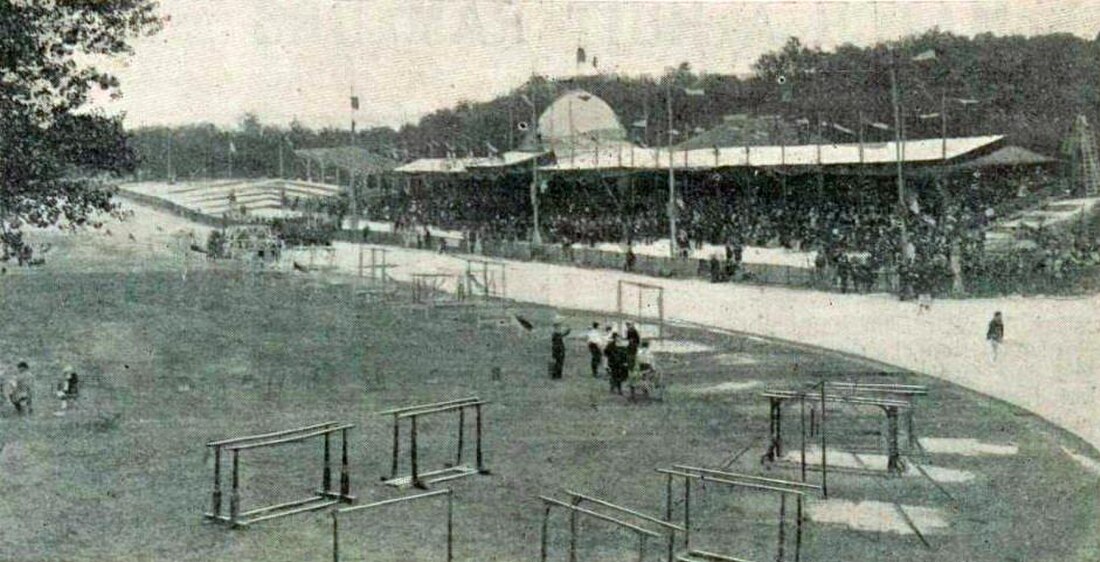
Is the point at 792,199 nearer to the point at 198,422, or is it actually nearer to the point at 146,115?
the point at 146,115

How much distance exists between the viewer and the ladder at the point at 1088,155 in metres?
37.5

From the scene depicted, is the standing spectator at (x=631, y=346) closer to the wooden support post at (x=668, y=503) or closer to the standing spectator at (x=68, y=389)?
the wooden support post at (x=668, y=503)

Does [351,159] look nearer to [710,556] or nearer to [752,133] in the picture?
[752,133]

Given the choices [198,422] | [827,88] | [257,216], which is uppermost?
[827,88]

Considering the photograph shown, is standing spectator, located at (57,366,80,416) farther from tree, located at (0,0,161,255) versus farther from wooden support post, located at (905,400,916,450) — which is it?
wooden support post, located at (905,400,916,450)

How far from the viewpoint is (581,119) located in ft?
276

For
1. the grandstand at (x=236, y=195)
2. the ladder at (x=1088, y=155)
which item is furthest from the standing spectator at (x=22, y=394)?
the grandstand at (x=236, y=195)

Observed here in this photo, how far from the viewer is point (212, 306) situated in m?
36.6

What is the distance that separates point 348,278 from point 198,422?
26.4 metres

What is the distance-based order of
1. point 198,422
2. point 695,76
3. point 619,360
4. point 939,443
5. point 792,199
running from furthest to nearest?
point 695,76
point 792,199
point 619,360
point 198,422
point 939,443

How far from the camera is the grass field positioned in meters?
13.6

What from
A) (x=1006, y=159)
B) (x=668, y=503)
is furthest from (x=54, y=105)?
(x=1006, y=159)

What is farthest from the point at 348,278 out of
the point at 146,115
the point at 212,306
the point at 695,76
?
the point at 695,76

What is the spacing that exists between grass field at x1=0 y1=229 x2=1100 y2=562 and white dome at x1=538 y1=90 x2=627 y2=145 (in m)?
48.6
